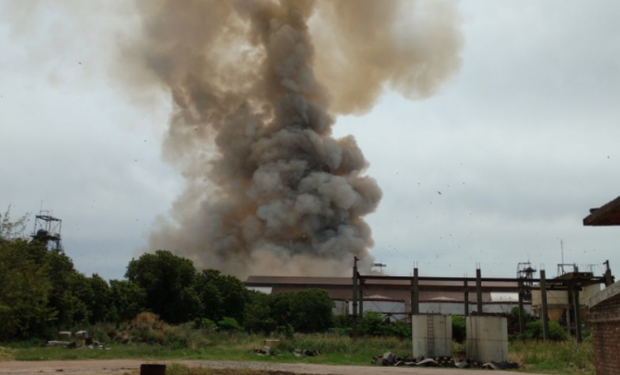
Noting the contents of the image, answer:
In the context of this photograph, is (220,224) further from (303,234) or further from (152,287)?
(152,287)

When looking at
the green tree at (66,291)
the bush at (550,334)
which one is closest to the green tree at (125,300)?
the green tree at (66,291)

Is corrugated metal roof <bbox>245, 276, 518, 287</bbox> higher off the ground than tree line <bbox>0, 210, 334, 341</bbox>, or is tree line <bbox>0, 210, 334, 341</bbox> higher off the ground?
corrugated metal roof <bbox>245, 276, 518, 287</bbox>

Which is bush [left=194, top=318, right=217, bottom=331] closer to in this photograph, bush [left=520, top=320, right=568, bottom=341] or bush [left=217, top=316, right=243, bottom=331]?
bush [left=217, top=316, right=243, bottom=331]

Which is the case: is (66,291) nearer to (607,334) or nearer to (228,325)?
(228,325)

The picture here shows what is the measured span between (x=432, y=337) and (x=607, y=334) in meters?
14.5

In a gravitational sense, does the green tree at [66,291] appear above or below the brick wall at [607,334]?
above

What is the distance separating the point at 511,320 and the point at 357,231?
24.7 m

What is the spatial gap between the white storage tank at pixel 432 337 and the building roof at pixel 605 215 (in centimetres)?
1481

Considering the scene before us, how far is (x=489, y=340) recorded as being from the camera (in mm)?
22828

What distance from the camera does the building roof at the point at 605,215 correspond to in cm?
839

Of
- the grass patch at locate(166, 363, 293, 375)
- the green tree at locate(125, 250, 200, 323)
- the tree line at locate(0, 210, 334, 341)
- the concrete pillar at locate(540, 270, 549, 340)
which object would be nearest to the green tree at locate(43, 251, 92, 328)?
the tree line at locate(0, 210, 334, 341)

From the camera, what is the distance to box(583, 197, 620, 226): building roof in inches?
330

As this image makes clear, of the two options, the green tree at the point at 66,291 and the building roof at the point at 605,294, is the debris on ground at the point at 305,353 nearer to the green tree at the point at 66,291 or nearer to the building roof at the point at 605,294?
the green tree at the point at 66,291

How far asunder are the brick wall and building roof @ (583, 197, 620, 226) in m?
1.18
